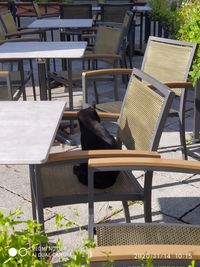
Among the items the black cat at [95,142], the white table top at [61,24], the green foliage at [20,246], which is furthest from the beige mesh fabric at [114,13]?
the green foliage at [20,246]

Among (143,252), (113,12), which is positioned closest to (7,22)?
(113,12)

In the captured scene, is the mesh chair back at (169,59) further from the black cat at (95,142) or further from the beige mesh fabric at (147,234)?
the beige mesh fabric at (147,234)

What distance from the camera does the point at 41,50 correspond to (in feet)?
13.1

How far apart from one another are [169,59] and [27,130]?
1914 millimetres

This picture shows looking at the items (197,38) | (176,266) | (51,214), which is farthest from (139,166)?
(197,38)

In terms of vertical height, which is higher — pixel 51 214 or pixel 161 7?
pixel 161 7

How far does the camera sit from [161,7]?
740 cm

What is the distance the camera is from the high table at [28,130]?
162 cm

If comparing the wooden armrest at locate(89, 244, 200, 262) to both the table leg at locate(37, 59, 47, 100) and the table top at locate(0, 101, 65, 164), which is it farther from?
the table leg at locate(37, 59, 47, 100)

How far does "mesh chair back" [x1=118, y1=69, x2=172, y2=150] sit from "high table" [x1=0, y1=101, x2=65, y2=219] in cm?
37

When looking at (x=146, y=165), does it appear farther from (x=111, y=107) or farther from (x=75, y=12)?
(x=75, y=12)

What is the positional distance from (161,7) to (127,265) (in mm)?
6725

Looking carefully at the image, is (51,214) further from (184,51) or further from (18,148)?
(184,51)

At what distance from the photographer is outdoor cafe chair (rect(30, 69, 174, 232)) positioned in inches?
75.4
